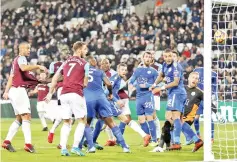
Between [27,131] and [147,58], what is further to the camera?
[147,58]

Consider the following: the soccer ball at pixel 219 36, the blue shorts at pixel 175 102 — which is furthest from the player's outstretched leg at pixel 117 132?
the soccer ball at pixel 219 36

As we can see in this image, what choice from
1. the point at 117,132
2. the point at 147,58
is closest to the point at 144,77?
the point at 147,58

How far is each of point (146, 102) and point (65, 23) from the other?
18.2 m

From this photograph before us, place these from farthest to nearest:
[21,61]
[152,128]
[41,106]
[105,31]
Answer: [105,31] → [41,106] → [152,128] → [21,61]

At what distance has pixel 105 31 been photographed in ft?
99.0

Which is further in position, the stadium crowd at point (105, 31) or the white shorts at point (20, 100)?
the stadium crowd at point (105, 31)

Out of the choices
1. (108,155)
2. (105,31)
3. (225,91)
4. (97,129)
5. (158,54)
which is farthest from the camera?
(105,31)

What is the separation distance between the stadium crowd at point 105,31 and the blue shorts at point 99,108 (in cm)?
1201

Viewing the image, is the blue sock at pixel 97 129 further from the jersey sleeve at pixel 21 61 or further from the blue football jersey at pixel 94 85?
the jersey sleeve at pixel 21 61

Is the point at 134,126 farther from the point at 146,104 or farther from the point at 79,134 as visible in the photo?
the point at 79,134

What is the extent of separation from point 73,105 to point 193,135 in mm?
2462

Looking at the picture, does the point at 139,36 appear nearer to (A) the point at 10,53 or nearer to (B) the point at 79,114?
(A) the point at 10,53

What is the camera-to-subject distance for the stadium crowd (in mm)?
26875

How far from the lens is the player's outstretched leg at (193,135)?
40.6ft
